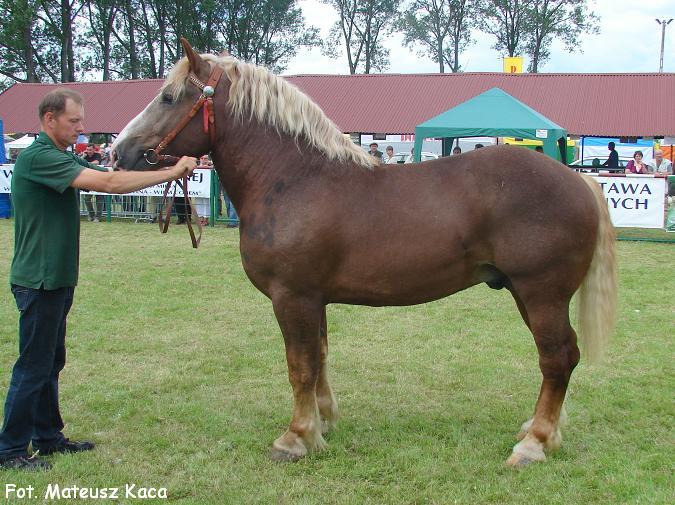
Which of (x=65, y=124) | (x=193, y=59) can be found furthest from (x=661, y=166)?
(x=65, y=124)

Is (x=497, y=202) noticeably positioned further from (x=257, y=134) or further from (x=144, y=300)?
(x=144, y=300)

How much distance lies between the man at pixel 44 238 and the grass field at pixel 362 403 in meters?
0.33

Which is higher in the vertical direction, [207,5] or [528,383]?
[207,5]

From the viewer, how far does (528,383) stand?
195 inches

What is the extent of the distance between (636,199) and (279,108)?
35.9 ft

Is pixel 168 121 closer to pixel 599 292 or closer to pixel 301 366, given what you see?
pixel 301 366

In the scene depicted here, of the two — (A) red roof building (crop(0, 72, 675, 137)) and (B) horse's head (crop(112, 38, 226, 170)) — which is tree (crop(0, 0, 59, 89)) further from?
(B) horse's head (crop(112, 38, 226, 170))

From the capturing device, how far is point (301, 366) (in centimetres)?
368

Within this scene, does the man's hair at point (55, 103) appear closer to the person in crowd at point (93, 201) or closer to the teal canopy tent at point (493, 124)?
the teal canopy tent at point (493, 124)

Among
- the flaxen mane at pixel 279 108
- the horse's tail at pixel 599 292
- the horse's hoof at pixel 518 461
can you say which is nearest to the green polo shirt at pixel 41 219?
the flaxen mane at pixel 279 108

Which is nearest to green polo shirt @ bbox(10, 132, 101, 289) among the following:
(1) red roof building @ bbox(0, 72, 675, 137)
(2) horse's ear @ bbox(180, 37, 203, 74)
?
(2) horse's ear @ bbox(180, 37, 203, 74)

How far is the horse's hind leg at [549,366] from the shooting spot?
3510 mm

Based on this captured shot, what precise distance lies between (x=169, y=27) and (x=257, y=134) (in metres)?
47.1

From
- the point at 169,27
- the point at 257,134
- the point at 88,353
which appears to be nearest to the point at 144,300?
the point at 88,353
